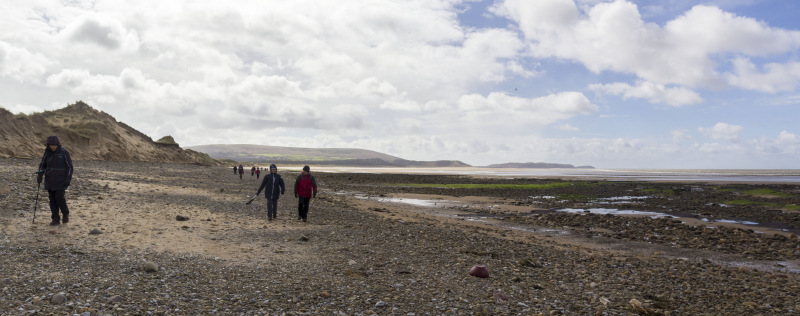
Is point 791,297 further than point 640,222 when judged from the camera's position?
No

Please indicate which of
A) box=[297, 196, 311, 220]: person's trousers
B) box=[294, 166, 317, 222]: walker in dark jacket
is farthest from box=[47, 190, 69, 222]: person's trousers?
box=[297, 196, 311, 220]: person's trousers

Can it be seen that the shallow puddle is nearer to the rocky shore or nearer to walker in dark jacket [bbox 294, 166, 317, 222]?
the rocky shore

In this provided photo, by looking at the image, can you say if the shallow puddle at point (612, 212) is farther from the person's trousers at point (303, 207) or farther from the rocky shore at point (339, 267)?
the person's trousers at point (303, 207)

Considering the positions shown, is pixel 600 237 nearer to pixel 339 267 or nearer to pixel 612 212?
pixel 612 212

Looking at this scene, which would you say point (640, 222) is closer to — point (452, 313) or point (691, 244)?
point (691, 244)

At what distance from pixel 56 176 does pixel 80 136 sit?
54.2 metres

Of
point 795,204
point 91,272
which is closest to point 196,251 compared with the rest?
point 91,272

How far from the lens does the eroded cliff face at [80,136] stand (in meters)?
42.9

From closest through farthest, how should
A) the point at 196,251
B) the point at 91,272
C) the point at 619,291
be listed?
1. the point at 91,272
2. the point at 619,291
3. the point at 196,251

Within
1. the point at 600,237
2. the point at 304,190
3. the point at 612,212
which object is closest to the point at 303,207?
the point at 304,190

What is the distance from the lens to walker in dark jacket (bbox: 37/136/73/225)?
11187 millimetres

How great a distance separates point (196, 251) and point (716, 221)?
85.3ft

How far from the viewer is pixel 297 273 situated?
28.8 ft

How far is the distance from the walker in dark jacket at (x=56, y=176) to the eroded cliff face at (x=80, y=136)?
117 feet
